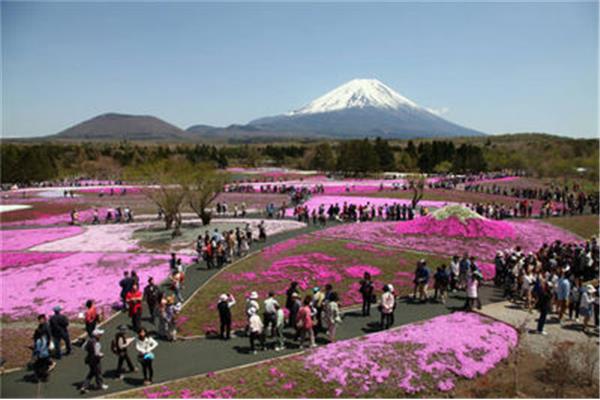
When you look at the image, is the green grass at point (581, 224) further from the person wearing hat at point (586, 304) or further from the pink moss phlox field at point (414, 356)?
the pink moss phlox field at point (414, 356)

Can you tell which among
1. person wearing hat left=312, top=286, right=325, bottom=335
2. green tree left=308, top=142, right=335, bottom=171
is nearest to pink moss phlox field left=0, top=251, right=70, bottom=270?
person wearing hat left=312, top=286, right=325, bottom=335

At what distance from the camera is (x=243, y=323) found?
16453mm

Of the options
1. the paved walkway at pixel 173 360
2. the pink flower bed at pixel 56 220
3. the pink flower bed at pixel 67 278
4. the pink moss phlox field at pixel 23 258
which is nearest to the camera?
the paved walkway at pixel 173 360

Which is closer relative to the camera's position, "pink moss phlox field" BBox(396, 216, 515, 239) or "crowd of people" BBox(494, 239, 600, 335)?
"crowd of people" BBox(494, 239, 600, 335)

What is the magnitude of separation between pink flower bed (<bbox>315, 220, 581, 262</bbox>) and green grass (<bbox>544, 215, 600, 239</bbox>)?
1559 millimetres

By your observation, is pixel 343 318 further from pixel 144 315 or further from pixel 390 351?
pixel 144 315

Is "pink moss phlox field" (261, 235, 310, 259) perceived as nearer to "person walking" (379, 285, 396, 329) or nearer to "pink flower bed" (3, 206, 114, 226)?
"person walking" (379, 285, 396, 329)

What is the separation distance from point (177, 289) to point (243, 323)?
11.1ft

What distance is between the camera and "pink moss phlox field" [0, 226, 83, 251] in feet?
102

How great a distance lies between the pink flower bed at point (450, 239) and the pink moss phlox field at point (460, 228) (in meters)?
0.40

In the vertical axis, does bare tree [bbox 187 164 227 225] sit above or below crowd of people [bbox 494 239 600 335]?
above

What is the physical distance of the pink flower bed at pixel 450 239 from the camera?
1064 inches

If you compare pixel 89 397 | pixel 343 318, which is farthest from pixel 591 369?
pixel 89 397

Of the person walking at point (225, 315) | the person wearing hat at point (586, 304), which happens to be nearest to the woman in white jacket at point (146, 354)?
the person walking at point (225, 315)
